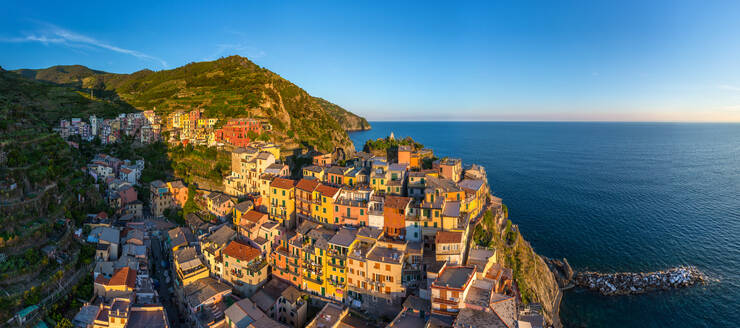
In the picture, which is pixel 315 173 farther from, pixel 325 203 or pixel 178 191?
pixel 178 191

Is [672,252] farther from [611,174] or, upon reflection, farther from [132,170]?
[132,170]

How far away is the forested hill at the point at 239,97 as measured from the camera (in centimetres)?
7619

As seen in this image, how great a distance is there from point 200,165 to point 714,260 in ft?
274

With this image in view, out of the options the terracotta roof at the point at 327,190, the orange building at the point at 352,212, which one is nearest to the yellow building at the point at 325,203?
the terracotta roof at the point at 327,190

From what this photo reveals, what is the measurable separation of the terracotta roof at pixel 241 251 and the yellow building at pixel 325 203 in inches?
301

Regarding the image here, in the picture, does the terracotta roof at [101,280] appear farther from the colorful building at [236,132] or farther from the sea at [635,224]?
the sea at [635,224]

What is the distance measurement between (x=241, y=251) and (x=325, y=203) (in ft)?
33.6

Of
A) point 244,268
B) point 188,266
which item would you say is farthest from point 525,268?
point 188,266

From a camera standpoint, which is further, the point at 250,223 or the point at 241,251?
the point at 250,223

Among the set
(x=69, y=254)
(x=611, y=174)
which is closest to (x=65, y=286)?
(x=69, y=254)

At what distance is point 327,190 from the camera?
3788 cm

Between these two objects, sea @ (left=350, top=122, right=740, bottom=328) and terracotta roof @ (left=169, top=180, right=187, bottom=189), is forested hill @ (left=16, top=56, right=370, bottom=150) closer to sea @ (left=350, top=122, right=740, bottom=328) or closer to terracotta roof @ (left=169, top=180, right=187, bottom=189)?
terracotta roof @ (left=169, top=180, right=187, bottom=189)

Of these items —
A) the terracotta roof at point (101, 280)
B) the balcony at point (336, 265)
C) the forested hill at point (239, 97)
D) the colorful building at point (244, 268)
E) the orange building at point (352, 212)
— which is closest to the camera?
the balcony at point (336, 265)

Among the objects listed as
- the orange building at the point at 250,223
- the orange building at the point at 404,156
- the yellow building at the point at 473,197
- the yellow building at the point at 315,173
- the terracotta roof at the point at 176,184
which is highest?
the orange building at the point at 404,156
